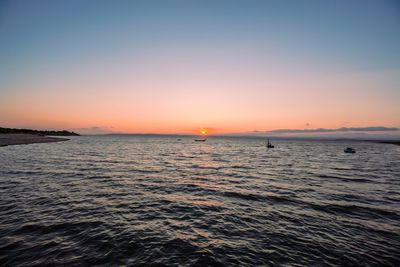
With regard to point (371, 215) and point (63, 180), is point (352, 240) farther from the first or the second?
point (63, 180)

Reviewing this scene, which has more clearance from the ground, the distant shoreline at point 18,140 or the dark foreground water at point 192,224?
the distant shoreline at point 18,140

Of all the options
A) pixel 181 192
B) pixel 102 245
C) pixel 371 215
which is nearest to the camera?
pixel 102 245

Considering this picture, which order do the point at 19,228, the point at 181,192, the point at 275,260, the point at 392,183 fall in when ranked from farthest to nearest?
the point at 392,183
the point at 181,192
the point at 19,228
the point at 275,260

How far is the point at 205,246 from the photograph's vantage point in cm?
951

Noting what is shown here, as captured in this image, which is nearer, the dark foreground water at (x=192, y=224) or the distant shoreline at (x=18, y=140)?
the dark foreground water at (x=192, y=224)

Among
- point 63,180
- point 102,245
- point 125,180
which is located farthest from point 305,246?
point 63,180

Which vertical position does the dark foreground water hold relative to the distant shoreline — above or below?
below

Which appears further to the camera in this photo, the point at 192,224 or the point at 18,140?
the point at 18,140

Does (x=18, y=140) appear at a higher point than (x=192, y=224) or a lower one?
higher

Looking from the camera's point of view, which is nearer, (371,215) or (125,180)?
(371,215)

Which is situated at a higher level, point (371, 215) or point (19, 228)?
point (19, 228)

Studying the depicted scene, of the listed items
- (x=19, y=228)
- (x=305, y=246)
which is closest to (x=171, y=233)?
(x=305, y=246)

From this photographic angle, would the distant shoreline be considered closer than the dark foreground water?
No

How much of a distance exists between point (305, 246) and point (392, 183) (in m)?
23.3
